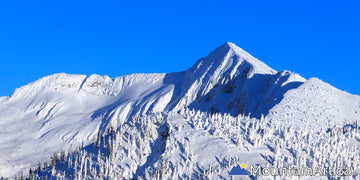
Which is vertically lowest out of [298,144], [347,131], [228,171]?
[228,171]

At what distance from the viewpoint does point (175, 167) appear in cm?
11231

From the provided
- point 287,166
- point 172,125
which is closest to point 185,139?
point 172,125

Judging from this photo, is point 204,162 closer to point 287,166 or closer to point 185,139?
point 185,139

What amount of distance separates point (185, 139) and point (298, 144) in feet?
103

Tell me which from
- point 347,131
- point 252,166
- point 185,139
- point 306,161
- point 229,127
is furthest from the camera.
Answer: point 347,131

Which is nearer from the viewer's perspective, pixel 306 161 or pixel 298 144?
pixel 306 161

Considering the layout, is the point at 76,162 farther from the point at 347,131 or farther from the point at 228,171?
the point at 347,131

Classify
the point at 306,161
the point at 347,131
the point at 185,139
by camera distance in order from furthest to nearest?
the point at 347,131 < the point at 185,139 < the point at 306,161

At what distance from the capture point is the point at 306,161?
116312 millimetres

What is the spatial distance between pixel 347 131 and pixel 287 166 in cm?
7405

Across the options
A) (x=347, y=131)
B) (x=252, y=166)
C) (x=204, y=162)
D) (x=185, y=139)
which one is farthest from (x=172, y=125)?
(x=347, y=131)

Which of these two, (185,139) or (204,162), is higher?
(185,139)

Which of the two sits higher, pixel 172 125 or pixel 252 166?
pixel 172 125

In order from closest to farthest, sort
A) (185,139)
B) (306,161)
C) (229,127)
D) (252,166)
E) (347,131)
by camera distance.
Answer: (252,166) < (306,161) < (185,139) < (229,127) < (347,131)
